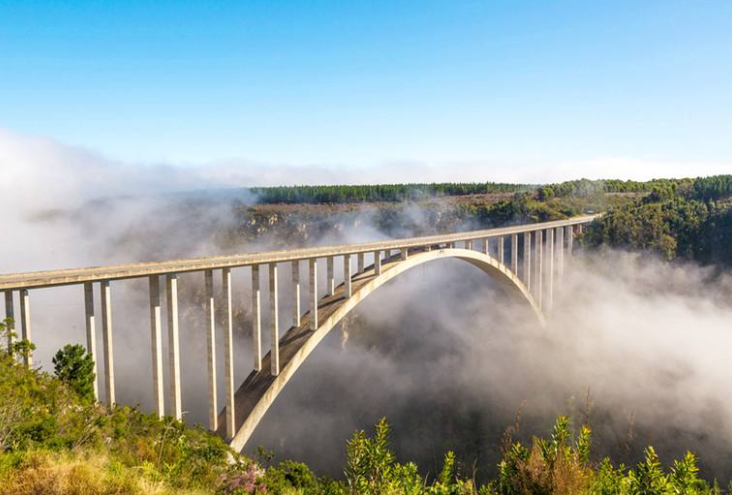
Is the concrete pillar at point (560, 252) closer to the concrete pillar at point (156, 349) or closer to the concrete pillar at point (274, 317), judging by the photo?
the concrete pillar at point (274, 317)

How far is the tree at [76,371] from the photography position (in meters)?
14.0

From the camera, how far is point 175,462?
34.7ft

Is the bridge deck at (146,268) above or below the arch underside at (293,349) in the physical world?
above

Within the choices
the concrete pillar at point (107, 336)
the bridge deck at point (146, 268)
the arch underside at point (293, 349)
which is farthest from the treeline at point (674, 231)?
the concrete pillar at point (107, 336)

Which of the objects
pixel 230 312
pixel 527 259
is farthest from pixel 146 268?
pixel 527 259

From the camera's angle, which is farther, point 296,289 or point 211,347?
point 296,289

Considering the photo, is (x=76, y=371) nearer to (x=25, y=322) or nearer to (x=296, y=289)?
(x=25, y=322)

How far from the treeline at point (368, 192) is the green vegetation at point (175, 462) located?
109m

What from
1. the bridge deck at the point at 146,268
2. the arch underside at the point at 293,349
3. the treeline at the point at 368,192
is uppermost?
the treeline at the point at 368,192

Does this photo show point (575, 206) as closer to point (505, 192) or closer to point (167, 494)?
point (505, 192)

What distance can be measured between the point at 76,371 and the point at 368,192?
116 m

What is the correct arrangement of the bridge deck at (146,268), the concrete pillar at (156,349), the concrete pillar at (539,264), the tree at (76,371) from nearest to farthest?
the bridge deck at (146,268) < the tree at (76,371) < the concrete pillar at (156,349) < the concrete pillar at (539,264)

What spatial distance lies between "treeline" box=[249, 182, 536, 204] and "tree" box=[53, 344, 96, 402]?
10697cm

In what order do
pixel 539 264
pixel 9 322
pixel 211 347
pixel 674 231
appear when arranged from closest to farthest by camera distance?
pixel 9 322 < pixel 211 347 < pixel 539 264 < pixel 674 231
